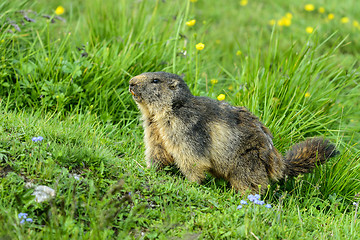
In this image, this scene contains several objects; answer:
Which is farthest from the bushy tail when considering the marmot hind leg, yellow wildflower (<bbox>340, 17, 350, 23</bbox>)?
yellow wildflower (<bbox>340, 17, 350, 23</bbox>)

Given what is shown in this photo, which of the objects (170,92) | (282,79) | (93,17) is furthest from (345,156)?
(93,17)

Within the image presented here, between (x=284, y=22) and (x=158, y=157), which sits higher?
(x=284, y=22)

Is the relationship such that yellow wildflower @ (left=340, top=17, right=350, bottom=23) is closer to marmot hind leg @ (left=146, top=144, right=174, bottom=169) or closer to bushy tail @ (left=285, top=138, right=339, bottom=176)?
bushy tail @ (left=285, top=138, right=339, bottom=176)

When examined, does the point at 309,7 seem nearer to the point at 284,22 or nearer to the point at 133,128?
the point at 284,22

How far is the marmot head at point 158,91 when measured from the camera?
4363mm

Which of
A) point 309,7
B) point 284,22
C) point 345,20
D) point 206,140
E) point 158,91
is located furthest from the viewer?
point 309,7

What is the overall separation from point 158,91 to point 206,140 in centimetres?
72

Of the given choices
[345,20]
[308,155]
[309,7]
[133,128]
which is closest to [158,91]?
[133,128]

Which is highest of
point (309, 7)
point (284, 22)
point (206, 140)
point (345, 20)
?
point (309, 7)

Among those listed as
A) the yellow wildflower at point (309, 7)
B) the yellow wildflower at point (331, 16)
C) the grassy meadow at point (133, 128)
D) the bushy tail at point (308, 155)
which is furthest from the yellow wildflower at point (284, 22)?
the bushy tail at point (308, 155)

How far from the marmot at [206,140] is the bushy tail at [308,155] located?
0.01 m

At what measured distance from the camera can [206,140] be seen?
168 inches

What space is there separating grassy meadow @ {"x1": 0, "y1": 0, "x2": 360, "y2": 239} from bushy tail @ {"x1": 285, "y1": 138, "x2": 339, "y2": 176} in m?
0.22

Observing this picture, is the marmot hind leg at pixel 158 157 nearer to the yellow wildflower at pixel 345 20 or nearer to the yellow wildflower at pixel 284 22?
the yellow wildflower at pixel 284 22
